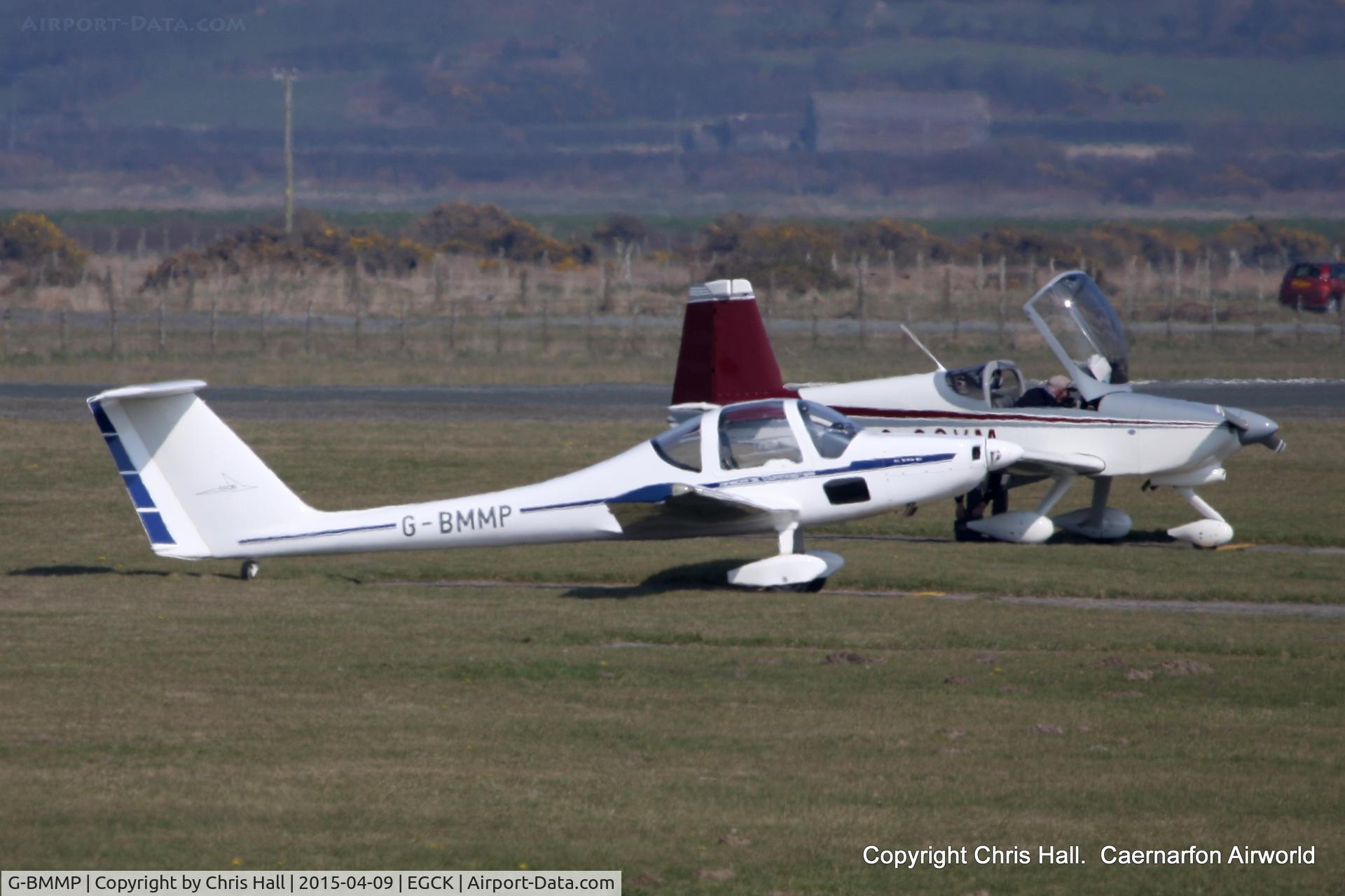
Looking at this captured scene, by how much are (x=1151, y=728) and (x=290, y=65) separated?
192918 millimetres

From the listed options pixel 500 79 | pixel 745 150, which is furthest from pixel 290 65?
pixel 745 150

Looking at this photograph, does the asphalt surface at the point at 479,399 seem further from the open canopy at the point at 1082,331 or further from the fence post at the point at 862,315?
the open canopy at the point at 1082,331

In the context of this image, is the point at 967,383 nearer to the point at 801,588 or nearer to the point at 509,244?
the point at 801,588

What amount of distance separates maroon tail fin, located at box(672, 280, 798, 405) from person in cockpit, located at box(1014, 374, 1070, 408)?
2907 millimetres

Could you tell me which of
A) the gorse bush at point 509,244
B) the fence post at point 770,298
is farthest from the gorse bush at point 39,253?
the fence post at point 770,298

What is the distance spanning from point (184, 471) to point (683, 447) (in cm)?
413

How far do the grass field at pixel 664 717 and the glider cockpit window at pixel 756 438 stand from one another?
118 cm

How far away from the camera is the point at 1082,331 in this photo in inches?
680

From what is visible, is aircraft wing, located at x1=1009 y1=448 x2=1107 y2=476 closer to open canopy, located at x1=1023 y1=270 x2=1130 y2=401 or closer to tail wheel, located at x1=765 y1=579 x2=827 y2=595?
open canopy, located at x1=1023 y1=270 x2=1130 y2=401

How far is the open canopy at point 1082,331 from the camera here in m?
17.2

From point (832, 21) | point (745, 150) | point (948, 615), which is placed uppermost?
point (832, 21)

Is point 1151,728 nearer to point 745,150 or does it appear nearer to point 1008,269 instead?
point 1008,269

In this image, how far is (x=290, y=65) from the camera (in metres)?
190

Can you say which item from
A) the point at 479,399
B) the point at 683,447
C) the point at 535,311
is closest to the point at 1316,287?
the point at 535,311
